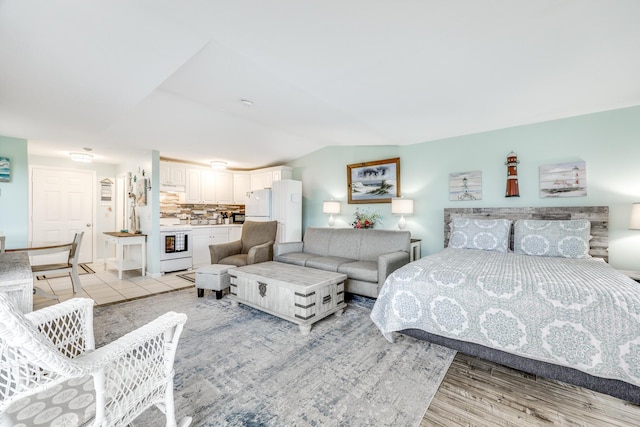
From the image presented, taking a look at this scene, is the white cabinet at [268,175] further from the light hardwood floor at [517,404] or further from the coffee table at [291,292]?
the light hardwood floor at [517,404]

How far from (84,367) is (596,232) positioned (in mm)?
4535

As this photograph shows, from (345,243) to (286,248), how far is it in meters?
0.98

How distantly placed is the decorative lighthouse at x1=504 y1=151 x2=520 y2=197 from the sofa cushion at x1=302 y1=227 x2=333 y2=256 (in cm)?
262

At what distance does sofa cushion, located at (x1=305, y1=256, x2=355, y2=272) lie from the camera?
3.63 m

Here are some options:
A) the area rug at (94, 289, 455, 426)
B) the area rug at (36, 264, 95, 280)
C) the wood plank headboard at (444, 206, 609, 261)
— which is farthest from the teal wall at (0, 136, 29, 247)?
the wood plank headboard at (444, 206, 609, 261)

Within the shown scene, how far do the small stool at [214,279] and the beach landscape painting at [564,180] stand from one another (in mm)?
4176

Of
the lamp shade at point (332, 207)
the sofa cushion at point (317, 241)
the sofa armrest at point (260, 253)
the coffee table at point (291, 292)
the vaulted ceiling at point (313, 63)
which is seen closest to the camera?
the vaulted ceiling at point (313, 63)

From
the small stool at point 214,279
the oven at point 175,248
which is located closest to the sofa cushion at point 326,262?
the small stool at point 214,279

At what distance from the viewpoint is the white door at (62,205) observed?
17.5 ft

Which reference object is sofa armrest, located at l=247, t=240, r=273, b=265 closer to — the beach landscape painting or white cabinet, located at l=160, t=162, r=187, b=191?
white cabinet, located at l=160, t=162, r=187, b=191

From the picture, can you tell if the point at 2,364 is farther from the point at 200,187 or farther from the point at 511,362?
the point at 200,187

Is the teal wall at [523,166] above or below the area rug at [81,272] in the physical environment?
above

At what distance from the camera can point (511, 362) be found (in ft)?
6.14

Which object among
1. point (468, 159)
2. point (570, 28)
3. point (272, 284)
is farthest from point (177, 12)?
point (468, 159)
